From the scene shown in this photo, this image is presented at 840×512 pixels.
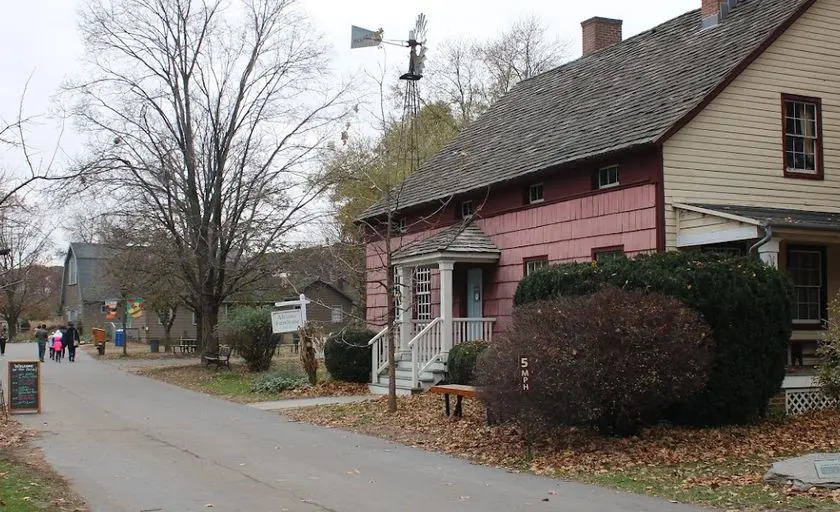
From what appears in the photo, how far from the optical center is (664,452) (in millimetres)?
11281

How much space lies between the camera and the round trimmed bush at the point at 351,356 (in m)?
21.5

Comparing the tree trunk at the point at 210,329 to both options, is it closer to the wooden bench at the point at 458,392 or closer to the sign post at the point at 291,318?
the sign post at the point at 291,318

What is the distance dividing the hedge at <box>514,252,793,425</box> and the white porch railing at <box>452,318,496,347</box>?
21.1 ft

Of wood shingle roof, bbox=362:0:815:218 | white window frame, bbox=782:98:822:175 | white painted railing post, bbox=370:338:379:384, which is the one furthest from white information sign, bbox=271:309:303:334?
white window frame, bbox=782:98:822:175

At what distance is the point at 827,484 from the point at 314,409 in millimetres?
10710

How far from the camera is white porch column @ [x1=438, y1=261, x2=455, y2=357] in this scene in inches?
757

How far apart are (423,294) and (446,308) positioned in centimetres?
332

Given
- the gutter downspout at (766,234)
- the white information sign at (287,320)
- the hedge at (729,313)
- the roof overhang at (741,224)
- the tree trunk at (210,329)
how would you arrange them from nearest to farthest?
the hedge at (729,313) → the gutter downspout at (766,234) → the roof overhang at (741,224) → the white information sign at (287,320) → the tree trunk at (210,329)

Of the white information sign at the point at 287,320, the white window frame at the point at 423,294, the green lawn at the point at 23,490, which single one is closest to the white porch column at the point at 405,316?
the white window frame at the point at 423,294

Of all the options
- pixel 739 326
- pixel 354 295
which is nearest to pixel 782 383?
pixel 739 326

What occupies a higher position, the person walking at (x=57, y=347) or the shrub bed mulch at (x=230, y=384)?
the person walking at (x=57, y=347)

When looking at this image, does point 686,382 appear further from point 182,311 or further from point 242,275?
point 182,311

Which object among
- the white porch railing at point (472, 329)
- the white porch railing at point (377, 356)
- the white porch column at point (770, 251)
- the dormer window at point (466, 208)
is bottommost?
the white porch railing at point (377, 356)

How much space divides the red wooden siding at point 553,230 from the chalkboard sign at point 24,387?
6.61m
